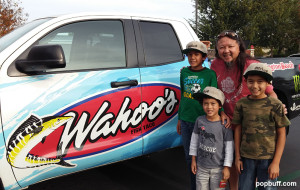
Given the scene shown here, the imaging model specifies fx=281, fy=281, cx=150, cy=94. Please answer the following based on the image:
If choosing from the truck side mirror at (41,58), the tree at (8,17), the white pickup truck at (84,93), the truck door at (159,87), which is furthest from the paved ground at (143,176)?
the tree at (8,17)

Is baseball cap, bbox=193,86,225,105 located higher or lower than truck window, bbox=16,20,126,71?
lower

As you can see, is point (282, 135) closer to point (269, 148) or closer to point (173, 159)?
point (269, 148)

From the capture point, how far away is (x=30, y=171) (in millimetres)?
2168

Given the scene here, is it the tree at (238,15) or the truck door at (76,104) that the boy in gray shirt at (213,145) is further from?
the tree at (238,15)

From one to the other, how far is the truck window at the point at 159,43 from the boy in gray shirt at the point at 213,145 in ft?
2.56

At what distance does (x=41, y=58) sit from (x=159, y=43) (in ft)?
4.32

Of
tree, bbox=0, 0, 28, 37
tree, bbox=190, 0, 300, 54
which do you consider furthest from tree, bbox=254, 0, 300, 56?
tree, bbox=0, 0, 28, 37

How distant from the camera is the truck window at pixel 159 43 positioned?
2.88 metres

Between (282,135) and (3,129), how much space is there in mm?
2031

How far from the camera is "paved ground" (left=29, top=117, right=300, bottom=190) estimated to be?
3.14 metres

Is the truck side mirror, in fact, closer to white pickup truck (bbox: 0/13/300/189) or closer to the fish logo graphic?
white pickup truck (bbox: 0/13/300/189)

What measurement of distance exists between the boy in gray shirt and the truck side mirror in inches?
44.3

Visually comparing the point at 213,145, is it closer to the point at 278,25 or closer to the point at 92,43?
the point at 92,43

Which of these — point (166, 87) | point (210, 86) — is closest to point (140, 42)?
point (166, 87)
